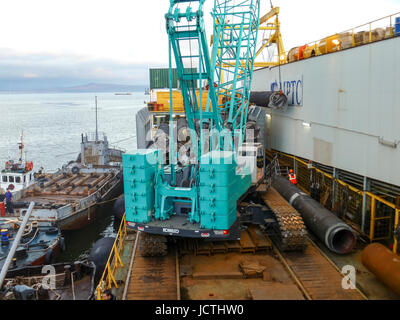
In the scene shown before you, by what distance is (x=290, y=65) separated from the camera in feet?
72.9

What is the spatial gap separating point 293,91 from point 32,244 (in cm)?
1684

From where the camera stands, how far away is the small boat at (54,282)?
13.3 m

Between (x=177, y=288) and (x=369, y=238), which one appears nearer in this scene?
(x=177, y=288)

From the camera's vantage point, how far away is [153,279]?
1167 centimetres

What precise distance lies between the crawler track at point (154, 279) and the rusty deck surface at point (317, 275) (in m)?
3.95

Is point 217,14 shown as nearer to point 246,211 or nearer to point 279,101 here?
point 279,101

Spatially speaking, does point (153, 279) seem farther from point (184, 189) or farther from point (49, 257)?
point (49, 257)

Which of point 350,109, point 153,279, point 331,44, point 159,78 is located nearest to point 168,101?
point 159,78

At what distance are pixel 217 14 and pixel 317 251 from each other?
59.3 feet

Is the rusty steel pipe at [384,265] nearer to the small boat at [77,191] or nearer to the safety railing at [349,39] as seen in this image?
the safety railing at [349,39]

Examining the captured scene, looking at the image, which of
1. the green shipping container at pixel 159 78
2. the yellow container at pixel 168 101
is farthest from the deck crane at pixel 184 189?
the green shipping container at pixel 159 78

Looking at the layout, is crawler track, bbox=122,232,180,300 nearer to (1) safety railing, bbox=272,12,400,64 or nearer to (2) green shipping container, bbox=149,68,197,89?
(1) safety railing, bbox=272,12,400,64
